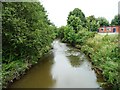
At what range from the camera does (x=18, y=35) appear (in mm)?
9703

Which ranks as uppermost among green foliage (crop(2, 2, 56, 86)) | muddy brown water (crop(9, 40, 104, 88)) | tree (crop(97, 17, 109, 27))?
tree (crop(97, 17, 109, 27))

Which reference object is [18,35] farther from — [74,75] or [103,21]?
[103,21]

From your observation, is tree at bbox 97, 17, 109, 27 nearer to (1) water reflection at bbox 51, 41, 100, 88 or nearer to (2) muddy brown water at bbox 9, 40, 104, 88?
(1) water reflection at bbox 51, 41, 100, 88

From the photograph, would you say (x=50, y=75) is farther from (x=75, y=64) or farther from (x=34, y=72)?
(x=75, y=64)

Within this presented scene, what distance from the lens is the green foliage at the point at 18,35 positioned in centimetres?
940

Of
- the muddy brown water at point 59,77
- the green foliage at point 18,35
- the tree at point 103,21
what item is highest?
the tree at point 103,21

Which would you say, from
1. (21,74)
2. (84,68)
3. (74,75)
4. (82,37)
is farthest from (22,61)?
(82,37)

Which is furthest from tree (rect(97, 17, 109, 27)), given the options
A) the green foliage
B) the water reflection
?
the green foliage

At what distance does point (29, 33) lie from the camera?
10516 millimetres

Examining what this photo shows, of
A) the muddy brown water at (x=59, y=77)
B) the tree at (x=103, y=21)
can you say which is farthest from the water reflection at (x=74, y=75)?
the tree at (x=103, y=21)

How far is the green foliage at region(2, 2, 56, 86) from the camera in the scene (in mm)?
9395

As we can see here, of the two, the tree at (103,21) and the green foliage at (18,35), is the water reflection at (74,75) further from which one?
the tree at (103,21)

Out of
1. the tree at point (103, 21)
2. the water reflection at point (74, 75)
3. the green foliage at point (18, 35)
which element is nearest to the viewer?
the green foliage at point (18, 35)

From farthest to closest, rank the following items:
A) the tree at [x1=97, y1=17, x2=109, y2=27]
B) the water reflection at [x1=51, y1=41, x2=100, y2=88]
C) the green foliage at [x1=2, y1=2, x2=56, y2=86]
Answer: the tree at [x1=97, y1=17, x2=109, y2=27], the water reflection at [x1=51, y1=41, x2=100, y2=88], the green foliage at [x1=2, y1=2, x2=56, y2=86]
